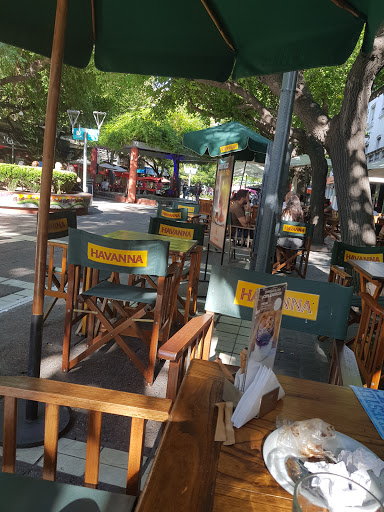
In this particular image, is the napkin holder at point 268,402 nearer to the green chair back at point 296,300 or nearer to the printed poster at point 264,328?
the printed poster at point 264,328

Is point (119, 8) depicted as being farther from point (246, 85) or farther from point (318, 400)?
point (246, 85)

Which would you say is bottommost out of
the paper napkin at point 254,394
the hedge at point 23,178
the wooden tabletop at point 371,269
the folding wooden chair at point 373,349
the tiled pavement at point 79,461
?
the tiled pavement at point 79,461

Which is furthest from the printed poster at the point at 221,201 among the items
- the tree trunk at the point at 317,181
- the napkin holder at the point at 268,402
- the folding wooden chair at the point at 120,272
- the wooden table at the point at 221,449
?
the tree trunk at the point at 317,181

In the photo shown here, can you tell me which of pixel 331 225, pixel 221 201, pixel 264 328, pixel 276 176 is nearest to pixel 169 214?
pixel 221 201

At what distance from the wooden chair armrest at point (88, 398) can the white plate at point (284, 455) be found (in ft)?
1.13

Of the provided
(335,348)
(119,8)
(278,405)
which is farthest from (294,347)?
(119,8)

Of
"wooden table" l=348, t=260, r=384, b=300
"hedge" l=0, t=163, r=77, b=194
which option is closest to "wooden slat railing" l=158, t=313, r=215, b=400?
"wooden table" l=348, t=260, r=384, b=300

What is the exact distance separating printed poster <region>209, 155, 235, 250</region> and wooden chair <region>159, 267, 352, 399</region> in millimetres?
3012

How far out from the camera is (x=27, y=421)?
2.62 metres

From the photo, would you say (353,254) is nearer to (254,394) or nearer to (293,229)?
(293,229)

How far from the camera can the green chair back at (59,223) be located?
4.19 meters

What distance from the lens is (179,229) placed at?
5.39 meters

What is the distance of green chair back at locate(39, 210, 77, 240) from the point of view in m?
4.19

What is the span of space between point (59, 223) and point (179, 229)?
5.35 ft
